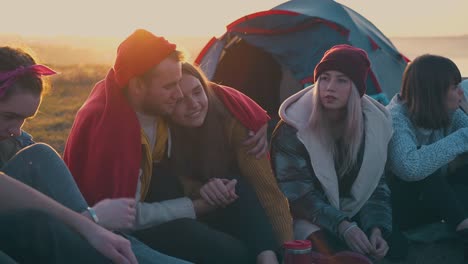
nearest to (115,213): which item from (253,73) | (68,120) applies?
(253,73)

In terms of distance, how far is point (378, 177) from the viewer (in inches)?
144

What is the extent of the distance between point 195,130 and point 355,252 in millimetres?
996

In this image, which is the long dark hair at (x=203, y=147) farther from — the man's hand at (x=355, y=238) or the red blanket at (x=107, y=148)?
the man's hand at (x=355, y=238)

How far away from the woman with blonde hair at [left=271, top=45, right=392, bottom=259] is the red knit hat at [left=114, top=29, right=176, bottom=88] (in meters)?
0.85

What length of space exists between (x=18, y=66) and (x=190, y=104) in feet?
2.75

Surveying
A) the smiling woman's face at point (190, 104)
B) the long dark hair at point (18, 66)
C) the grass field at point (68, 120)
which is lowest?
the grass field at point (68, 120)

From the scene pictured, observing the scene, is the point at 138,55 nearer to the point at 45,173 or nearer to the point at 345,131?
the point at 45,173

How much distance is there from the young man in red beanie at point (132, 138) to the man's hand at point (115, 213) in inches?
7.6

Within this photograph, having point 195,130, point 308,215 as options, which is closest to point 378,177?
point 308,215

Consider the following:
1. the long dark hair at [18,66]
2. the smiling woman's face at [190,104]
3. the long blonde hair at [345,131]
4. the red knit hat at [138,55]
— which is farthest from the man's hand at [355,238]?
the long dark hair at [18,66]

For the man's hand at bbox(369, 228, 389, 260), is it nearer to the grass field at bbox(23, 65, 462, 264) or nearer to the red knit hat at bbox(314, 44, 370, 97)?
the grass field at bbox(23, 65, 462, 264)

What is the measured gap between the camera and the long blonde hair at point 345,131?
3.59 m

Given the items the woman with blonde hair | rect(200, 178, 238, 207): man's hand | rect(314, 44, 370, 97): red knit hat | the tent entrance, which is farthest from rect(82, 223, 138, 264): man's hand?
the tent entrance

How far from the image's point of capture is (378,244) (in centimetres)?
345
